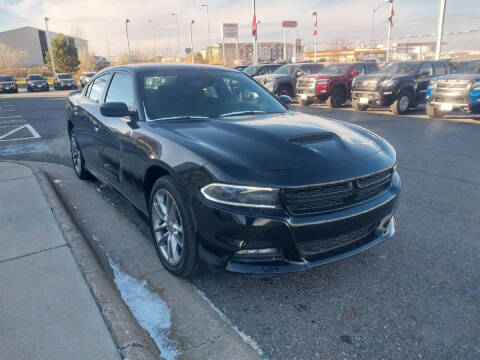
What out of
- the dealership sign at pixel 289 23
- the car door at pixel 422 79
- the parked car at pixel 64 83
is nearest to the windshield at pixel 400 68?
the car door at pixel 422 79

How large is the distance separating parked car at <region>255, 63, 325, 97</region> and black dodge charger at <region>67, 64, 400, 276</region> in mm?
13708

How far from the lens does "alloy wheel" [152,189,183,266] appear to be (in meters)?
2.88

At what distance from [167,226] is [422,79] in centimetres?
1277

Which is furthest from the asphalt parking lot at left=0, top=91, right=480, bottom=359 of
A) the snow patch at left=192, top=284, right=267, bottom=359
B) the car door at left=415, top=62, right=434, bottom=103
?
the car door at left=415, top=62, right=434, bottom=103

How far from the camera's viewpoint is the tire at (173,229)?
268 centimetres

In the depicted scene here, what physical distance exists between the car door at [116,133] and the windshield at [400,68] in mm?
11715

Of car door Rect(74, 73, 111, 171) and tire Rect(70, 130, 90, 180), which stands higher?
car door Rect(74, 73, 111, 171)

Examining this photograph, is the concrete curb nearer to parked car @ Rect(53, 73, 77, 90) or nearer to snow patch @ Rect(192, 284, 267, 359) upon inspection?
snow patch @ Rect(192, 284, 267, 359)

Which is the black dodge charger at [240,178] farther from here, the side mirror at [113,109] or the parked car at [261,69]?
the parked car at [261,69]

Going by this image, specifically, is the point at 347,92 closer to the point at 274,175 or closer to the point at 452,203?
the point at 452,203

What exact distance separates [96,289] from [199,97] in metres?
1.99

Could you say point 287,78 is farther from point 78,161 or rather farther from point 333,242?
point 333,242

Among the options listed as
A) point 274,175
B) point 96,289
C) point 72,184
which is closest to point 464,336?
point 274,175

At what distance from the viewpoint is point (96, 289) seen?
271 centimetres
